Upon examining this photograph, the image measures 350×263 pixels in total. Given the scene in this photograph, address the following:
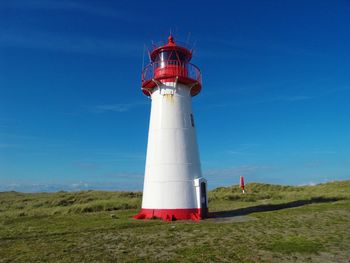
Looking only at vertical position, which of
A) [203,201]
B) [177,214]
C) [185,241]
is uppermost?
[203,201]

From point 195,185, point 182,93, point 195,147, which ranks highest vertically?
point 182,93

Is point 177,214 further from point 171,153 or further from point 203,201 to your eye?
point 171,153

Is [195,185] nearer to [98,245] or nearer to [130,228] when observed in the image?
[130,228]

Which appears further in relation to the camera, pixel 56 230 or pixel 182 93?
pixel 182 93

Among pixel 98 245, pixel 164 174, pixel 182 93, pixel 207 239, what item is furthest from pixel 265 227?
pixel 182 93

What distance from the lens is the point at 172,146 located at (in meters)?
17.0

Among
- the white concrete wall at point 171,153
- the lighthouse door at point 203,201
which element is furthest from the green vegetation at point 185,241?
the white concrete wall at point 171,153

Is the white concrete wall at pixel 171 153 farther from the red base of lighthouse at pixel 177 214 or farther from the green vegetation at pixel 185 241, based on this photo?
the green vegetation at pixel 185 241

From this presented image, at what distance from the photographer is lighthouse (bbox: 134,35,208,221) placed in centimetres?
1644

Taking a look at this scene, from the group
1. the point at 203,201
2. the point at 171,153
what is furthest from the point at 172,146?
the point at 203,201

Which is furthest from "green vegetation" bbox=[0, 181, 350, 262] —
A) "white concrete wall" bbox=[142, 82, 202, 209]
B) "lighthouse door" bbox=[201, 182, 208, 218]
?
"white concrete wall" bbox=[142, 82, 202, 209]

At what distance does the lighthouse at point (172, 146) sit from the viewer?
16438 mm

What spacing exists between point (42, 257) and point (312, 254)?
26.4ft

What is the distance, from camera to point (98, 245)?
1066 cm
